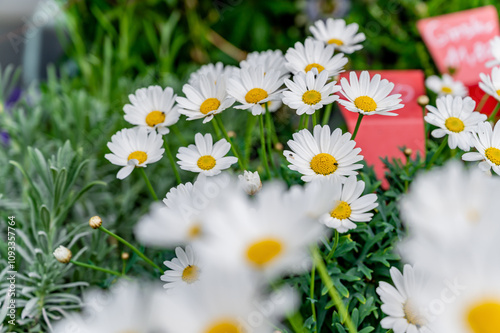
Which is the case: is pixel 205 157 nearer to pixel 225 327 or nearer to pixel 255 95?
pixel 255 95

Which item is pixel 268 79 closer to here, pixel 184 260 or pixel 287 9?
pixel 184 260

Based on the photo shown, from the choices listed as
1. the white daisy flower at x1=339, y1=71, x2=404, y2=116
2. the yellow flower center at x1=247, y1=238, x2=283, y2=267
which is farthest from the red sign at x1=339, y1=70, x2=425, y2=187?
the yellow flower center at x1=247, y1=238, x2=283, y2=267

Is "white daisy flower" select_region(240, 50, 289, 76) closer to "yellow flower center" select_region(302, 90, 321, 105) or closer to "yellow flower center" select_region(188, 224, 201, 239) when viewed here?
"yellow flower center" select_region(302, 90, 321, 105)

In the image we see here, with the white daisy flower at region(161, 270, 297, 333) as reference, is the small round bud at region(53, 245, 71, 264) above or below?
above

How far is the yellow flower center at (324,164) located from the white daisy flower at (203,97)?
0.12 metres

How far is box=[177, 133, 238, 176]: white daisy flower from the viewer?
1.34ft

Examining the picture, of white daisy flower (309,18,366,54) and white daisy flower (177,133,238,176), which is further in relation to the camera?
white daisy flower (309,18,366,54)

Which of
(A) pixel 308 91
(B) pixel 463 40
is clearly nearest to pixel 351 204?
(A) pixel 308 91

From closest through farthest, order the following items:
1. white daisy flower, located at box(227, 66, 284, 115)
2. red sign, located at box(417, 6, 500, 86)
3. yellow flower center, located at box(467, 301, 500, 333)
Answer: yellow flower center, located at box(467, 301, 500, 333) → white daisy flower, located at box(227, 66, 284, 115) → red sign, located at box(417, 6, 500, 86)

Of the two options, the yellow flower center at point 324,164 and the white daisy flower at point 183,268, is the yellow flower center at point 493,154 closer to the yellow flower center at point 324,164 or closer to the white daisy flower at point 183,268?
the yellow flower center at point 324,164

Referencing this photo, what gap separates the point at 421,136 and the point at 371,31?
0.50 metres

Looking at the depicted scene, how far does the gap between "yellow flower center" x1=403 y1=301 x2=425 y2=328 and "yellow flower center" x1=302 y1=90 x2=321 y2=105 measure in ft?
0.63

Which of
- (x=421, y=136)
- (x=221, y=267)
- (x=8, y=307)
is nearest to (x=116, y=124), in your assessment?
(x=8, y=307)

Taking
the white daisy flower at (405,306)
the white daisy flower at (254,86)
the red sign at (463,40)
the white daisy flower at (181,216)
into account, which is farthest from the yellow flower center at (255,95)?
the red sign at (463,40)
